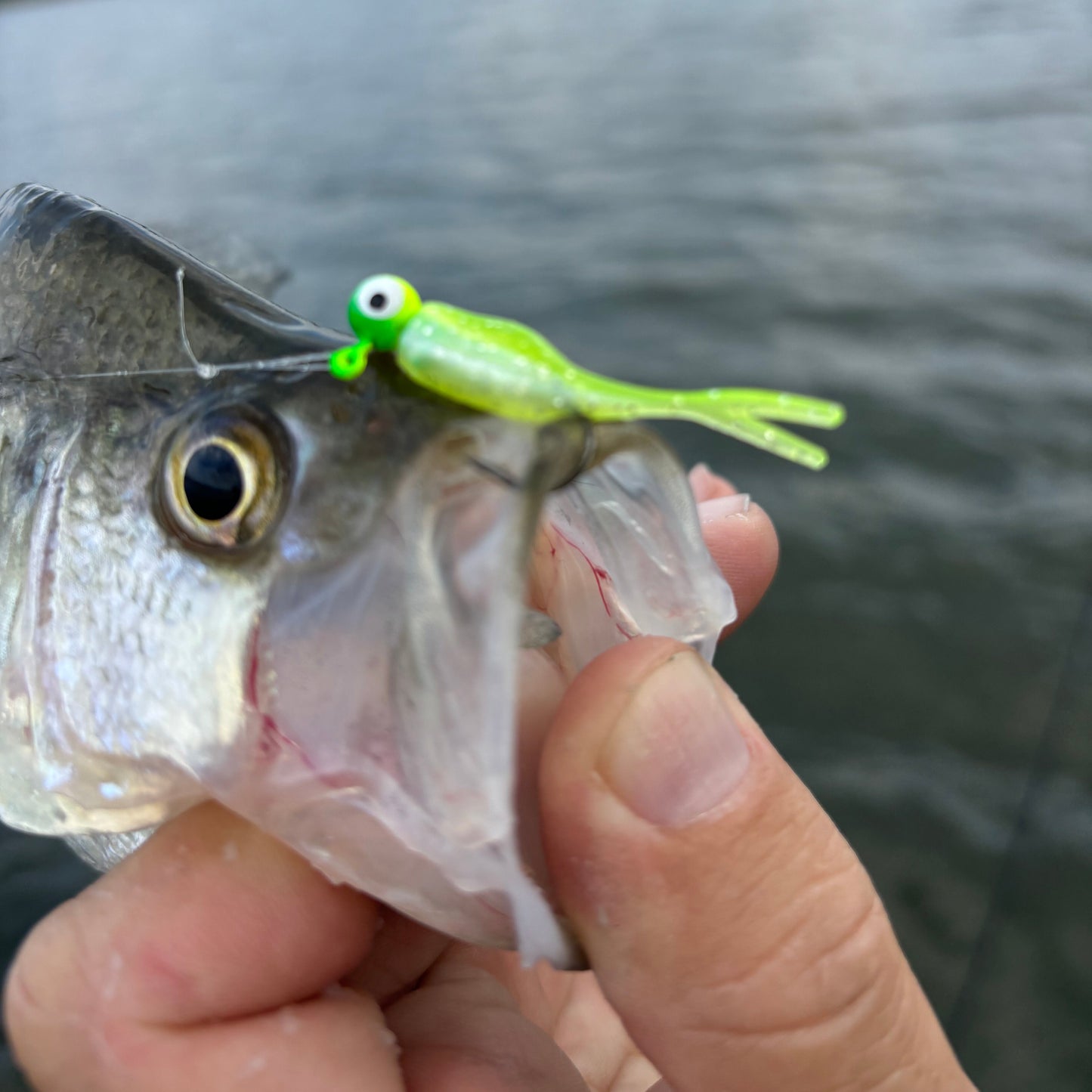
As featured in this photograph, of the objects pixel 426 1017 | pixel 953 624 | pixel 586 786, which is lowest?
pixel 953 624

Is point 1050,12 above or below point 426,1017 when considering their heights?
above

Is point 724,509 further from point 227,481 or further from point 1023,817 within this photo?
point 1023,817

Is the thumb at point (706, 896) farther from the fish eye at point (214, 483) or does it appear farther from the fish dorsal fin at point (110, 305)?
the fish dorsal fin at point (110, 305)

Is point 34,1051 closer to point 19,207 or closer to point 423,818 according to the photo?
point 423,818

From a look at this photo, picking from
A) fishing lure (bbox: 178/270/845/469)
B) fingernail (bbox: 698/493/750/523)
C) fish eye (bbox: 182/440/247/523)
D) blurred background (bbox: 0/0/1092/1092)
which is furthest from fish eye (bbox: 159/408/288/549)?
blurred background (bbox: 0/0/1092/1092)

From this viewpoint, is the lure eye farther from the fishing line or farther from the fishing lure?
the fishing line

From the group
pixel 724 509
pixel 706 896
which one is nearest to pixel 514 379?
pixel 706 896

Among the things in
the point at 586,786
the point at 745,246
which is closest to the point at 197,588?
the point at 586,786
